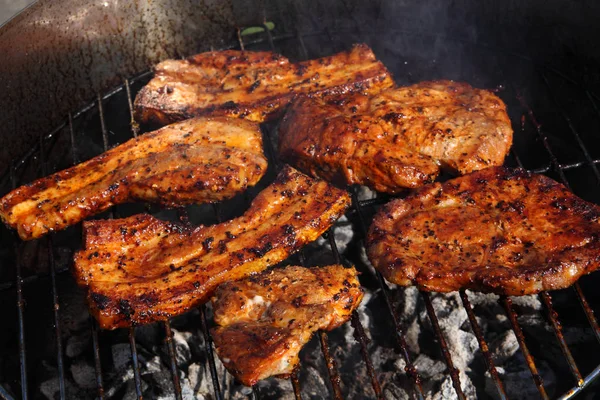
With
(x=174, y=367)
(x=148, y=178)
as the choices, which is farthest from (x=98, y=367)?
(x=148, y=178)

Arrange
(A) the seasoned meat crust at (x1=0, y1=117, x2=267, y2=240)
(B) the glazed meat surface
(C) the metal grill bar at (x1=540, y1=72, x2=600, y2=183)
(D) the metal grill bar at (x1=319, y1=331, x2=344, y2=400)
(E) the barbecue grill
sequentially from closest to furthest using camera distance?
(D) the metal grill bar at (x1=319, y1=331, x2=344, y2=400)
(B) the glazed meat surface
(E) the barbecue grill
(A) the seasoned meat crust at (x1=0, y1=117, x2=267, y2=240)
(C) the metal grill bar at (x1=540, y1=72, x2=600, y2=183)

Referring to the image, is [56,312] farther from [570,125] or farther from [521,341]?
[570,125]

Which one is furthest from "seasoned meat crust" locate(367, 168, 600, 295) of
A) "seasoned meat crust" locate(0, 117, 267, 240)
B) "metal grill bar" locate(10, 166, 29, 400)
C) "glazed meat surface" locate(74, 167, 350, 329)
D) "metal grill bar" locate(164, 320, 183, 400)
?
"metal grill bar" locate(10, 166, 29, 400)

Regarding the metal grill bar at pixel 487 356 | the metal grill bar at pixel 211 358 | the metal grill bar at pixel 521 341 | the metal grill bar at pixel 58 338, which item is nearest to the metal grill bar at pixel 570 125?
the metal grill bar at pixel 521 341

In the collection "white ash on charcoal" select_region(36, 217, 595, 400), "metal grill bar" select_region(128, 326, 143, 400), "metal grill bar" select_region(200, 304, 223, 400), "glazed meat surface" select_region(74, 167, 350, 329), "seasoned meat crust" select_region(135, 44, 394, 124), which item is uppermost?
"seasoned meat crust" select_region(135, 44, 394, 124)

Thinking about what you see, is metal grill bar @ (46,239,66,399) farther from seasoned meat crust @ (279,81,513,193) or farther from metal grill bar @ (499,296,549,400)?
metal grill bar @ (499,296,549,400)

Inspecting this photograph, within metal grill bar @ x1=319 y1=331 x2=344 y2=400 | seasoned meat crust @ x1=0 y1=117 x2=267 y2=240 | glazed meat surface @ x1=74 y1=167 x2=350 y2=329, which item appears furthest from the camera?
seasoned meat crust @ x1=0 y1=117 x2=267 y2=240
